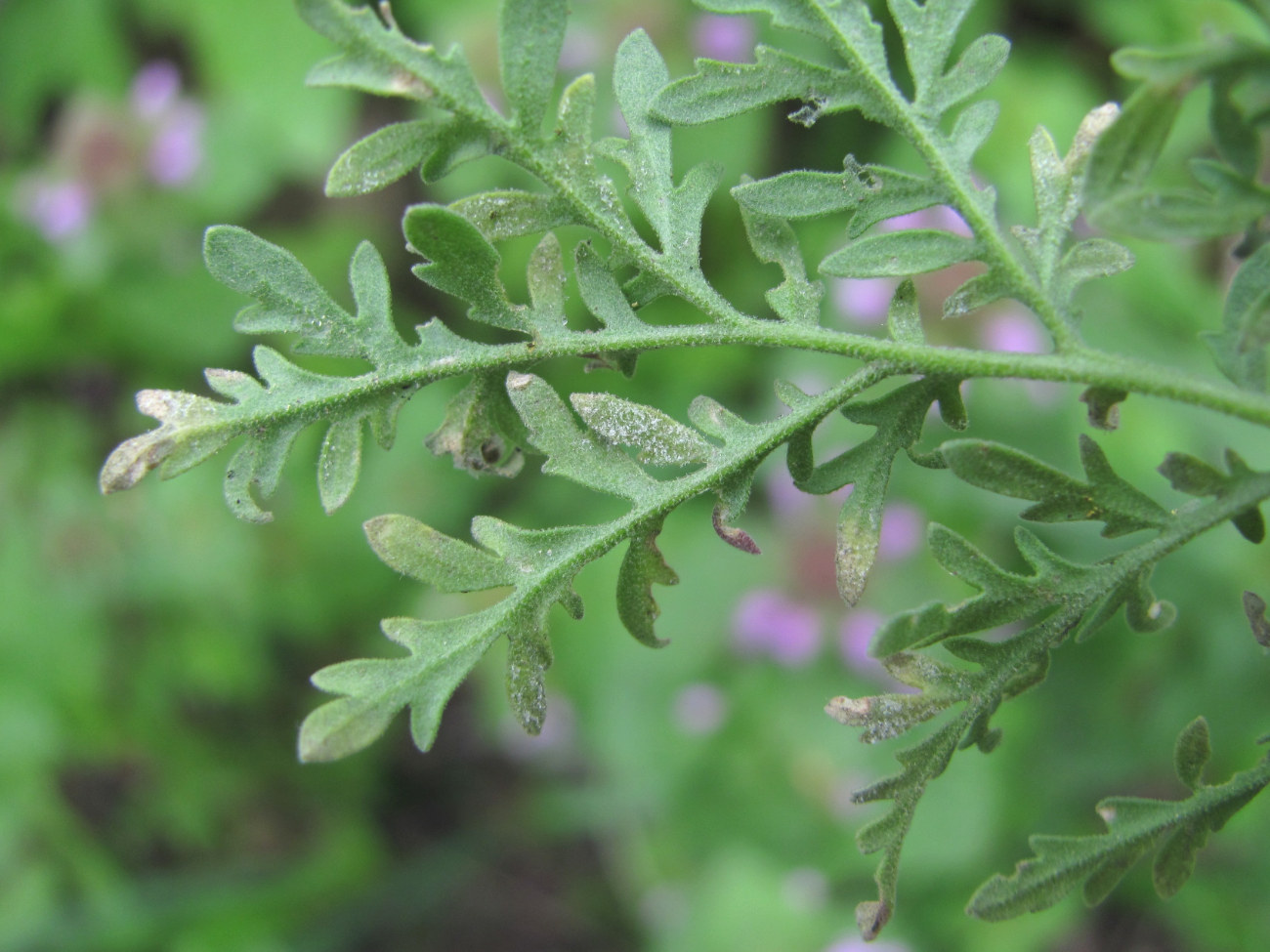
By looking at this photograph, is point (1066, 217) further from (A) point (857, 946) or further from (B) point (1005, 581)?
(A) point (857, 946)

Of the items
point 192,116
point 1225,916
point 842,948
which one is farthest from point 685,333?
point 192,116

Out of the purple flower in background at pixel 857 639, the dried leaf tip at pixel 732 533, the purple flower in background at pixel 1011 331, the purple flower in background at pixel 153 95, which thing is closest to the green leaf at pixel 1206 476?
the dried leaf tip at pixel 732 533

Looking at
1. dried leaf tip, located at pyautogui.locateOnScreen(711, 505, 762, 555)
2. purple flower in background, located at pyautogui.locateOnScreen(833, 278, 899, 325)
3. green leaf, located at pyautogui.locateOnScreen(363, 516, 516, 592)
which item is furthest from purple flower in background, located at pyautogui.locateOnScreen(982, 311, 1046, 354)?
green leaf, located at pyautogui.locateOnScreen(363, 516, 516, 592)

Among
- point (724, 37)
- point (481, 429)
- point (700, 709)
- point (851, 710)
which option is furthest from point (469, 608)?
point (851, 710)

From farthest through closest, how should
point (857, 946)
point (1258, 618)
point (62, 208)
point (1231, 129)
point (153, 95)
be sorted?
point (153, 95) → point (62, 208) → point (857, 946) → point (1258, 618) → point (1231, 129)

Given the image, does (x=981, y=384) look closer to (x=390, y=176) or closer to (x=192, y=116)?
(x=390, y=176)
